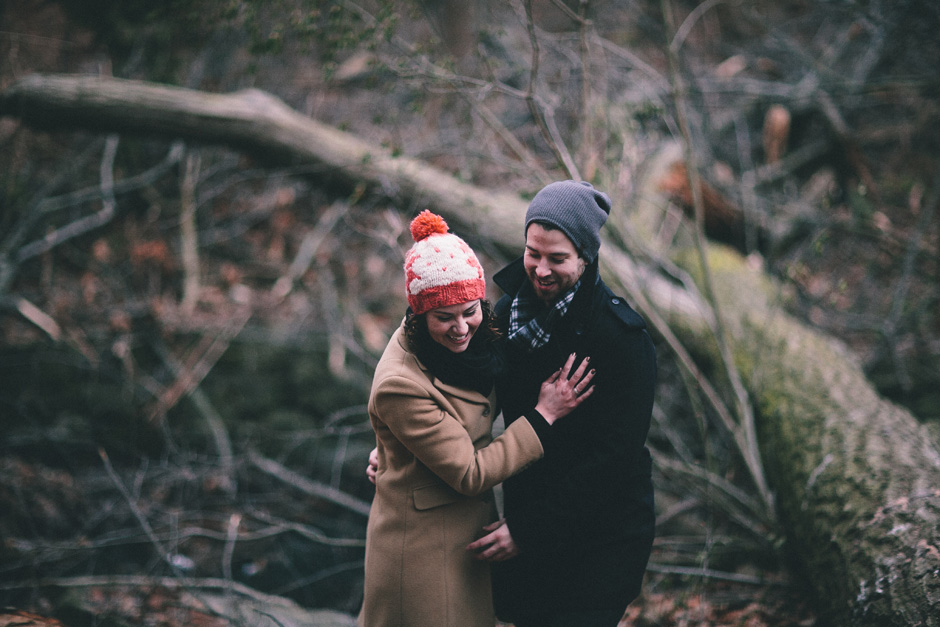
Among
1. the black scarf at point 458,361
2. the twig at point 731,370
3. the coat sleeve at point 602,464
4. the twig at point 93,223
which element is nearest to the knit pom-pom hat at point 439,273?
the black scarf at point 458,361

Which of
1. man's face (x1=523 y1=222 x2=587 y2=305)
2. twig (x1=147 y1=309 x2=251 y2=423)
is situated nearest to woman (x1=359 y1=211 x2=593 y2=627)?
man's face (x1=523 y1=222 x2=587 y2=305)

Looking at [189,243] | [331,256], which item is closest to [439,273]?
[189,243]

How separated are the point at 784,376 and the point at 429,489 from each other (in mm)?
2606

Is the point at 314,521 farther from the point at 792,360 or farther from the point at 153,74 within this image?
the point at 153,74

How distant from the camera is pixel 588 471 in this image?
1.90 meters

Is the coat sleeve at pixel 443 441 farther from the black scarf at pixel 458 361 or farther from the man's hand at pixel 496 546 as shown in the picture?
the man's hand at pixel 496 546

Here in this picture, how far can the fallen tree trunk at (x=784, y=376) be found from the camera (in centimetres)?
227

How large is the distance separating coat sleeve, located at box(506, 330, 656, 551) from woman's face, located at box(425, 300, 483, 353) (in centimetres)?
42

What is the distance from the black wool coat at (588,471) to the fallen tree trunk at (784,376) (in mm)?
984

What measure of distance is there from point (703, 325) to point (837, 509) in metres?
1.68

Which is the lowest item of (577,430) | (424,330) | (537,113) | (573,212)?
(577,430)

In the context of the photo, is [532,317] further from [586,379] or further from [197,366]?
[197,366]

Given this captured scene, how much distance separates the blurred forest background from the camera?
345 centimetres

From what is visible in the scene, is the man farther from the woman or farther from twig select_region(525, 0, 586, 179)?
twig select_region(525, 0, 586, 179)
